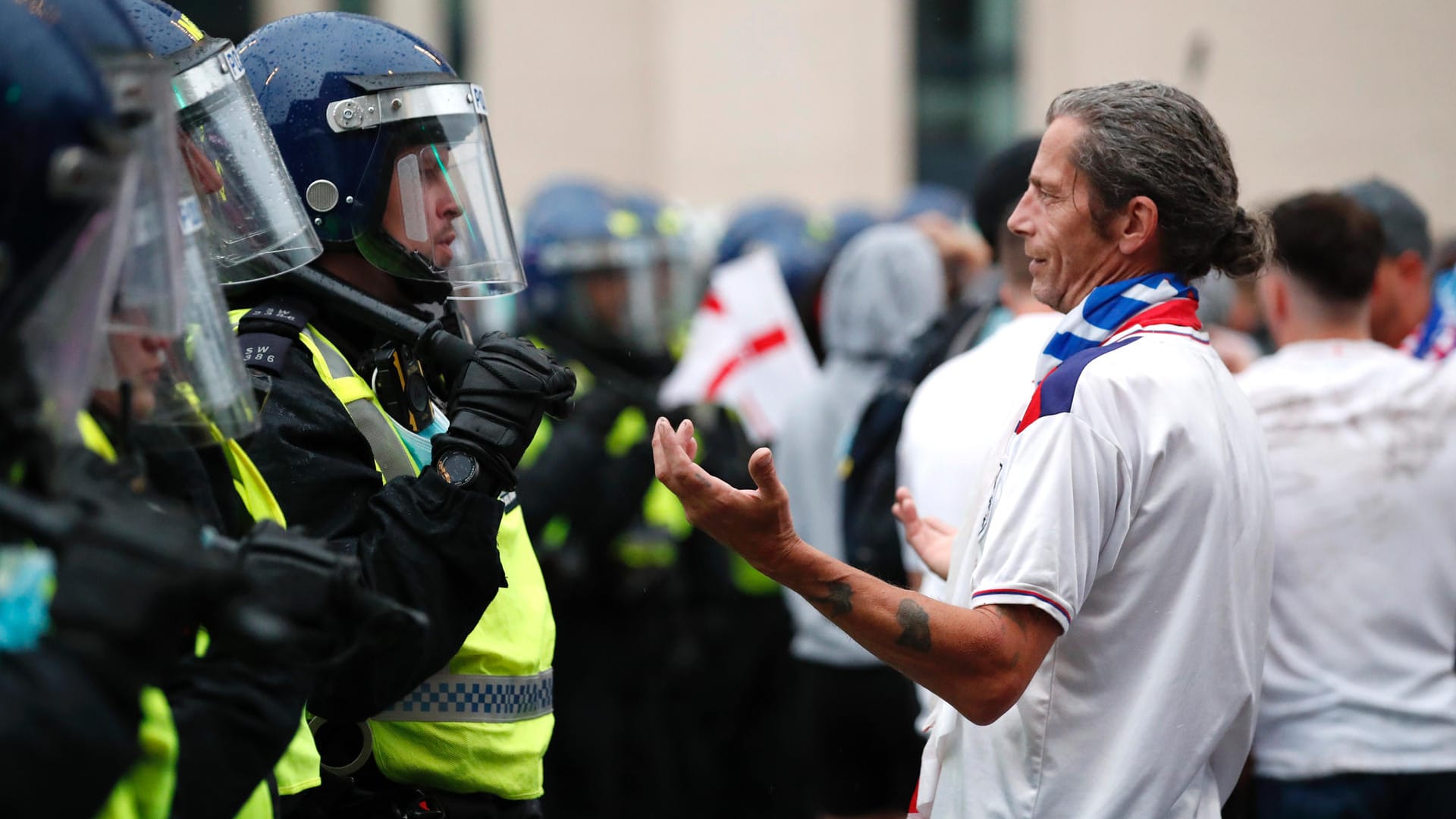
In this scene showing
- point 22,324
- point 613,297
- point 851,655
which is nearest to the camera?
point 22,324

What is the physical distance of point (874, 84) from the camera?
58.6 ft

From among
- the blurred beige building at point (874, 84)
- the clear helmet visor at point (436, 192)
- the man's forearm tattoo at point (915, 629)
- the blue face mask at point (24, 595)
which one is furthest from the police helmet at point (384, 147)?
the blurred beige building at point (874, 84)

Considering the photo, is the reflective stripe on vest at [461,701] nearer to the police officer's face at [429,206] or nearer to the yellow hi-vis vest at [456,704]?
the yellow hi-vis vest at [456,704]

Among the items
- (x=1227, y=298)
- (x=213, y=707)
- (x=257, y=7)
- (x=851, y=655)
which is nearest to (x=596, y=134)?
(x=257, y=7)

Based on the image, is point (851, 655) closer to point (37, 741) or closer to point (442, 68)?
point (442, 68)

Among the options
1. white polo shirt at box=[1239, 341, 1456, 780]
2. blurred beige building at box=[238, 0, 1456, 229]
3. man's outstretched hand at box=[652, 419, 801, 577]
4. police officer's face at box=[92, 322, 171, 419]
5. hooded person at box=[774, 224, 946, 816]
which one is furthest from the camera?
blurred beige building at box=[238, 0, 1456, 229]

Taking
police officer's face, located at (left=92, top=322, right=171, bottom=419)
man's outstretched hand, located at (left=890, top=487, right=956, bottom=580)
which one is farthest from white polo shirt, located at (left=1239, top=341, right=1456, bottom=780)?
police officer's face, located at (left=92, top=322, right=171, bottom=419)

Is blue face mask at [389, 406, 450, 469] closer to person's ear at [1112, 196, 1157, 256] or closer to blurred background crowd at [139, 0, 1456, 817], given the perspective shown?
blurred background crowd at [139, 0, 1456, 817]

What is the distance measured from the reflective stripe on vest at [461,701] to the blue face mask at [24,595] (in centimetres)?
103

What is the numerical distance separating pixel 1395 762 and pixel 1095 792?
1.16 m

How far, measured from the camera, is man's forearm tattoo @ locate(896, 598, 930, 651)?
209 centimetres

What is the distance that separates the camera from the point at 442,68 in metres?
2.77

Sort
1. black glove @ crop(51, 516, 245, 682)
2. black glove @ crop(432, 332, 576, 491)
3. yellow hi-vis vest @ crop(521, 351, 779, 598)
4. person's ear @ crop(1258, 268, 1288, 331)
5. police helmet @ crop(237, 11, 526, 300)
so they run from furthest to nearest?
yellow hi-vis vest @ crop(521, 351, 779, 598) → person's ear @ crop(1258, 268, 1288, 331) → police helmet @ crop(237, 11, 526, 300) → black glove @ crop(432, 332, 576, 491) → black glove @ crop(51, 516, 245, 682)

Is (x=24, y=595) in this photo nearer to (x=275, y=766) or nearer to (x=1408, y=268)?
(x=275, y=766)
